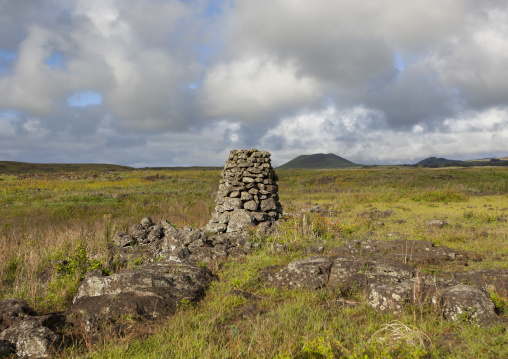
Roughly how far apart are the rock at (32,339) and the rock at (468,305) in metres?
5.70

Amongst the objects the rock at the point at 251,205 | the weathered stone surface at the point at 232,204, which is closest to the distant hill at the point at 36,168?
the weathered stone surface at the point at 232,204

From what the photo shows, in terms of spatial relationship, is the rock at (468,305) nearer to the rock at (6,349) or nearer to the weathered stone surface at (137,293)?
the weathered stone surface at (137,293)

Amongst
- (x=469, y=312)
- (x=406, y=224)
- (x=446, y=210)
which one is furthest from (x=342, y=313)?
(x=446, y=210)

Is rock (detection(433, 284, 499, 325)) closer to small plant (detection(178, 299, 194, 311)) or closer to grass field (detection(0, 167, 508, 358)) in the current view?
grass field (detection(0, 167, 508, 358))

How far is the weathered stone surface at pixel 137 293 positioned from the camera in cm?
503

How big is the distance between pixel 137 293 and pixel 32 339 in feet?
5.55

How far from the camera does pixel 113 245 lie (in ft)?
32.7

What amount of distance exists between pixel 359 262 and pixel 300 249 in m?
2.30

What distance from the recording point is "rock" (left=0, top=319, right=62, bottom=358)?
12.6 ft

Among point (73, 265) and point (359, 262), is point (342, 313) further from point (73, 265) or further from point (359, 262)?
point (73, 265)

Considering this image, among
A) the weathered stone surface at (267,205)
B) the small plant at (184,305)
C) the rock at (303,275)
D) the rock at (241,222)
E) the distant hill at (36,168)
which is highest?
the distant hill at (36,168)

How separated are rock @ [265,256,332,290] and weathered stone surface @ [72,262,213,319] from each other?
161 centimetres

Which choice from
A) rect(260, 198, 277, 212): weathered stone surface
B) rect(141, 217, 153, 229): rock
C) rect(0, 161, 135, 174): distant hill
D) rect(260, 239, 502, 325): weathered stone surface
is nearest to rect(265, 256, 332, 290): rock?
rect(260, 239, 502, 325): weathered stone surface

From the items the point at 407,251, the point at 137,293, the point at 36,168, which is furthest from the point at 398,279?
the point at 36,168
